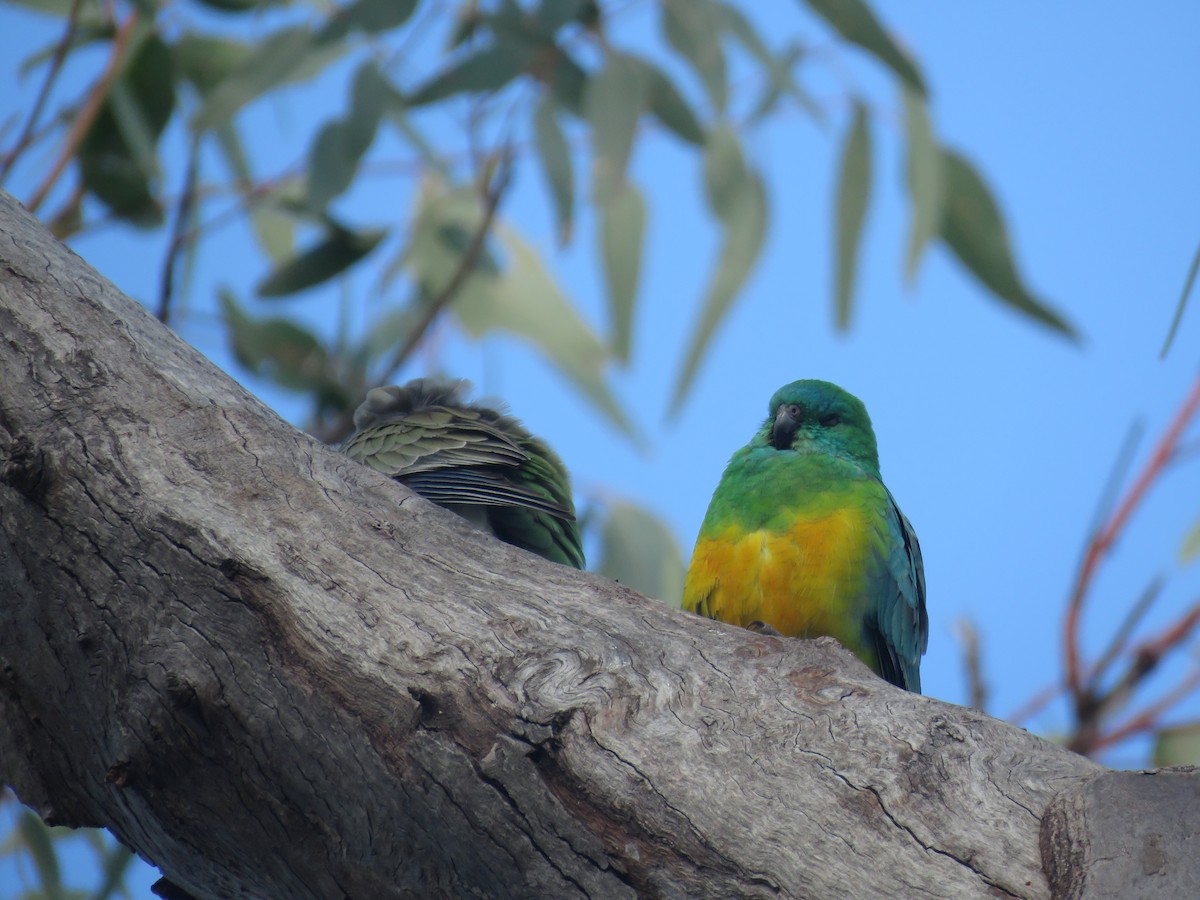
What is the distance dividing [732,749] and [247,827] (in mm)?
836

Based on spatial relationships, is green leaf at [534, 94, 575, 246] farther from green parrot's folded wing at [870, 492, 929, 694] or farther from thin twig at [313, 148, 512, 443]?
green parrot's folded wing at [870, 492, 929, 694]

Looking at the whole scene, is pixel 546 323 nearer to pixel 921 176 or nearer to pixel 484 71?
pixel 484 71

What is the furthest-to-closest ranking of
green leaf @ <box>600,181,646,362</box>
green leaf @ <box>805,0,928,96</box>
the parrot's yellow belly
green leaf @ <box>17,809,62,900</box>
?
green leaf @ <box>600,181,646,362</box> < green leaf @ <box>17,809,62,900</box> < green leaf @ <box>805,0,928,96</box> < the parrot's yellow belly

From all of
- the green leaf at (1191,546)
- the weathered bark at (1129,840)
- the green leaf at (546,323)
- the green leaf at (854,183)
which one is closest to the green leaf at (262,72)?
the green leaf at (546,323)

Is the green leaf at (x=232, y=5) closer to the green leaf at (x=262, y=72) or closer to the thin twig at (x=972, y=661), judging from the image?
the green leaf at (x=262, y=72)

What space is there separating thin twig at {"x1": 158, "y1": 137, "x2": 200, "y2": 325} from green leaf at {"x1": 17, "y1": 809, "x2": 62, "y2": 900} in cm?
173

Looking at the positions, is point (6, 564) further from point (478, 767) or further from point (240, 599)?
point (478, 767)

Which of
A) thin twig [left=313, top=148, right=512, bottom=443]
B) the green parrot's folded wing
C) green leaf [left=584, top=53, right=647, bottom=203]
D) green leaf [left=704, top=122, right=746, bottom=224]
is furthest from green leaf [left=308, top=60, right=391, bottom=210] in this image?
the green parrot's folded wing

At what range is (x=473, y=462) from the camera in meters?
3.37

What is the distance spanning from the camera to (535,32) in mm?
4215

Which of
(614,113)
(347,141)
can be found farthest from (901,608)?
(347,141)

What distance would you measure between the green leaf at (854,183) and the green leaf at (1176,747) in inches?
72.7

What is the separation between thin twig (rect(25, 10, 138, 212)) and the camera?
4309 mm

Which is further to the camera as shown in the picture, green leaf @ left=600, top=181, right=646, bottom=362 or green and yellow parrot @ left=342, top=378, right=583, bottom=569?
green leaf @ left=600, top=181, right=646, bottom=362
